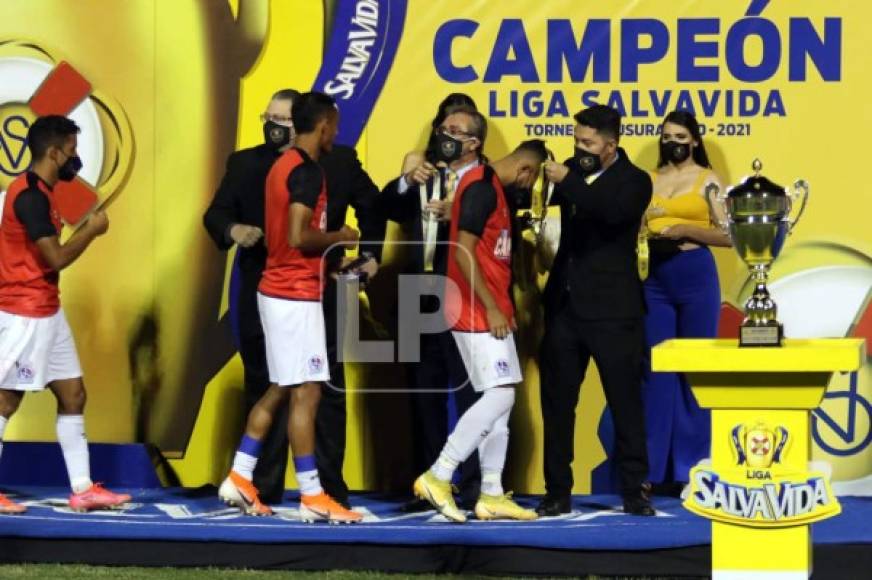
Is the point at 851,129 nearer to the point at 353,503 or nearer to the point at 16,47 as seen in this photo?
the point at 353,503

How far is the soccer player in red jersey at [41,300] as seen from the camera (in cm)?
891

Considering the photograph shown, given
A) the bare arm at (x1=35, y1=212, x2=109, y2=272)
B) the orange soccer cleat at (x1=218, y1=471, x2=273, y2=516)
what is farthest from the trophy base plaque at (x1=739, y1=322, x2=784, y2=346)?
the bare arm at (x1=35, y1=212, x2=109, y2=272)

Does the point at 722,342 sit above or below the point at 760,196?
below

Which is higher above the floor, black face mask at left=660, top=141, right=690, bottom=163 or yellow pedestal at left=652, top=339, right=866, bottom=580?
black face mask at left=660, top=141, right=690, bottom=163

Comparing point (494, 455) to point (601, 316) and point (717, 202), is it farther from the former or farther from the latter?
point (717, 202)

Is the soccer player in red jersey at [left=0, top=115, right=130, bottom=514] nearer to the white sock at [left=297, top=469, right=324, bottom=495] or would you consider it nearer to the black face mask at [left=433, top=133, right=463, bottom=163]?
the white sock at [left=297, top=469, right=324, bottom=495]

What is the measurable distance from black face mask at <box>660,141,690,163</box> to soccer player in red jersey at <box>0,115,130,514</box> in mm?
2717

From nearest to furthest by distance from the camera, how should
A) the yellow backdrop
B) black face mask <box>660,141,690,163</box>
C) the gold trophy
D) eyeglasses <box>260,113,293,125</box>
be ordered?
the gold trophy < eyeglasses <box>260,113,293,125</box> < black face mask <box>660,141,690,163</box> < the yellow backdrop

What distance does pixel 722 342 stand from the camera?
22.9ft

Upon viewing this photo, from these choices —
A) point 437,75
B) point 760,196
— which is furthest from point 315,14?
point 760,196

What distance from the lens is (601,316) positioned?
9.04 metres

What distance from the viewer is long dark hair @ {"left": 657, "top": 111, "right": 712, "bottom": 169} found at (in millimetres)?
9461

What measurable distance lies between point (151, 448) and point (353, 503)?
1183 millimetres

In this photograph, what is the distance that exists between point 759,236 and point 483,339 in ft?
7.41
